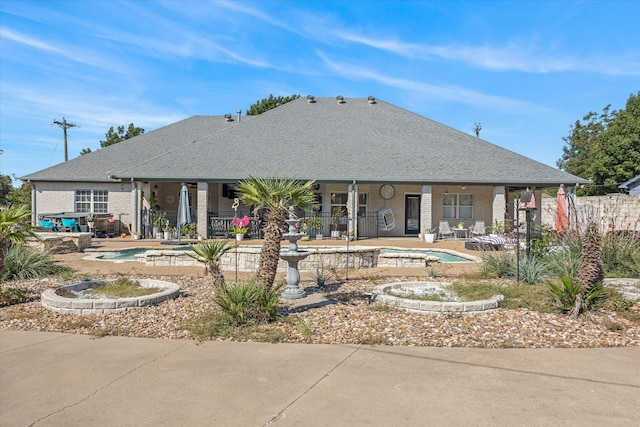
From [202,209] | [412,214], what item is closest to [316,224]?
[202,209]

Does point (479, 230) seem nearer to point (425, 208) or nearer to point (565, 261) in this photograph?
point (425, 208)

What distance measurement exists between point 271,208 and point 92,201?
1977 cm

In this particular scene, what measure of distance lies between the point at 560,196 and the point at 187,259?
43.5 feet

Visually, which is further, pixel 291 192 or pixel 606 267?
pixel 606 267

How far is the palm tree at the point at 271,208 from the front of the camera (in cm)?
615

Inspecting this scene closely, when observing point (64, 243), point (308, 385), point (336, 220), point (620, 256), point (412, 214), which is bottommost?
point (308, 385)

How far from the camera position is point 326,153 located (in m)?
22.0

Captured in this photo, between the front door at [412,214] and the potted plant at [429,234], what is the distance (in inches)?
89.0

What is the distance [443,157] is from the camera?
21812mm

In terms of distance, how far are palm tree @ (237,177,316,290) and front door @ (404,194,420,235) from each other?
16.7 metres

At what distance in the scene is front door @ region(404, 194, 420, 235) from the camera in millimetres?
22516

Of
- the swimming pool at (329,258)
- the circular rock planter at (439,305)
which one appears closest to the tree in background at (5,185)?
the swimming pool at (329,258)

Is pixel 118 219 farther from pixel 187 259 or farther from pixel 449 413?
pixel 449 413

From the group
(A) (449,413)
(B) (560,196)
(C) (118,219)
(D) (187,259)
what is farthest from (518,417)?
(C) (118,219)
